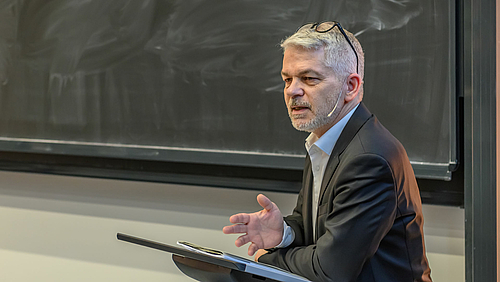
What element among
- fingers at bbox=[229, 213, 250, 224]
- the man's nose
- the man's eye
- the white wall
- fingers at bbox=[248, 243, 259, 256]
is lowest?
the white wall

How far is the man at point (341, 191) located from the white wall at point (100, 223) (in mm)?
701

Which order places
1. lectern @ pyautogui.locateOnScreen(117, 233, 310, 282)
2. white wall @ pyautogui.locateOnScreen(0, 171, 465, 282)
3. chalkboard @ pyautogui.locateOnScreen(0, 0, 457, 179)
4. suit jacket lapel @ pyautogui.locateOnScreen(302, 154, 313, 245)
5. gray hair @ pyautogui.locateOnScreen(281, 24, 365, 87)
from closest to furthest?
lectern @ pyautogui.locateOnScreen(117, 233, 310, 282), gray hair @ pyautogui.locateOnScreen(281, 24, 365, 87), suit jacket lapel @ pyautogui.locateOnScreen(302, 154, 313, 245), chalkboard @ pyautogui.locateOnScreen(0, 0, 457, 179), white wall @ pyautogui.locateOnScreen(0, 171, 465, 282)

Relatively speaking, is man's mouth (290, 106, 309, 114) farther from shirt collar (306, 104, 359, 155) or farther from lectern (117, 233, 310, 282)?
lectern (117, 233, 310, 282)

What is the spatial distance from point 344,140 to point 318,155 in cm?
12

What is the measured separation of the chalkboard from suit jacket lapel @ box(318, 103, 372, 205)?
0.53 metres

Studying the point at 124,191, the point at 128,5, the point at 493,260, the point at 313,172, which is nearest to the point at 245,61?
the point at 128,5

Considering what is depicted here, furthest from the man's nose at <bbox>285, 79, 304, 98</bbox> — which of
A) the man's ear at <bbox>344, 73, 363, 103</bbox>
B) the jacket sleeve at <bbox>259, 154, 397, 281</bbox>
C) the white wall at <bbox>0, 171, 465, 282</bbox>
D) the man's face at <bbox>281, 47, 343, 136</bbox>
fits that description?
the white wall at <bbox>0, 171, 465, 282</bbox>

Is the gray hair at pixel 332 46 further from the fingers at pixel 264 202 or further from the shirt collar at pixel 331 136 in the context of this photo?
the fingers at pixel 264 202

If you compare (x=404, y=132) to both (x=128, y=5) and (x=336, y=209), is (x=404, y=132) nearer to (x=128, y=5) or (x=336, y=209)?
(x=336, y=209)

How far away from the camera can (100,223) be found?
6.86 feet

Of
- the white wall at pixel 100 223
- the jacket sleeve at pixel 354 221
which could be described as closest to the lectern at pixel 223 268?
the jacket sleeve at pixel 354 221

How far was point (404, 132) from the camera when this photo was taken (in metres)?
1.52

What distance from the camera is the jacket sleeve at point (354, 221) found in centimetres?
89

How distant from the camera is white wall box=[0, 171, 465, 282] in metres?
1.91
